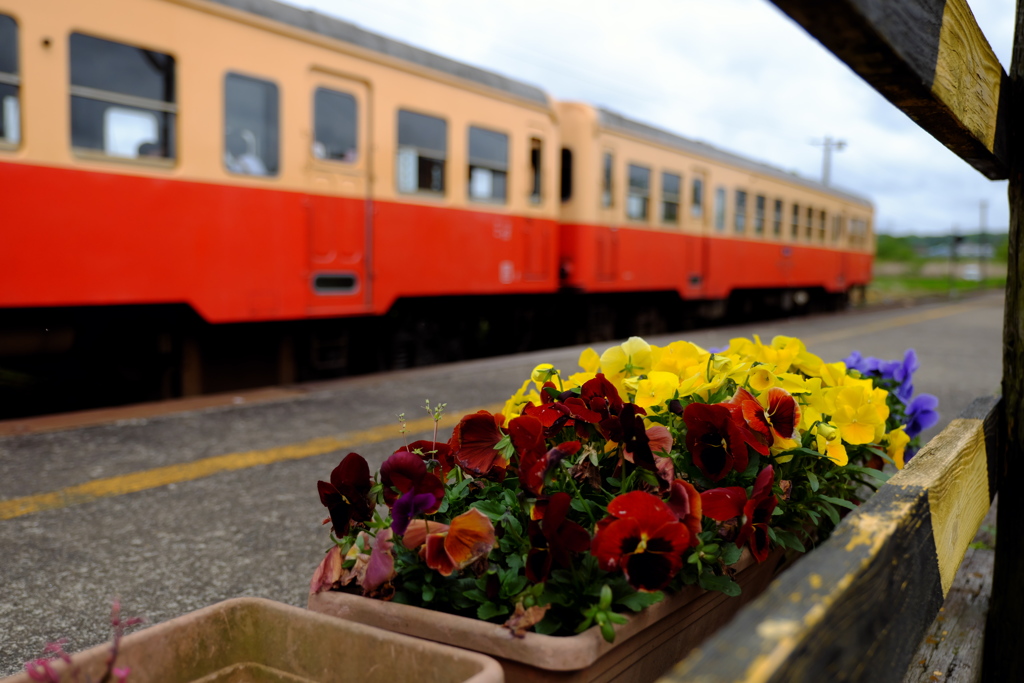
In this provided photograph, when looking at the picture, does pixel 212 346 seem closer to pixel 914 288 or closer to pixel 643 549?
pixel 643 549

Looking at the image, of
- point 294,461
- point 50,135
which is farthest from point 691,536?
point 50,135

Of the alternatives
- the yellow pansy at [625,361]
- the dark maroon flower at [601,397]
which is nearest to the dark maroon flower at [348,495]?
the dark maroon flower at [601,397]

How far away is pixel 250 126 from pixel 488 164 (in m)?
2.67

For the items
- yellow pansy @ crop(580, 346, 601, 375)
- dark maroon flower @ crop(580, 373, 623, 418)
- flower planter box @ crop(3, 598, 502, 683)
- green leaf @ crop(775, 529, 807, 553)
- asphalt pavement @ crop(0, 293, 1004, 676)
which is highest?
yellow pansy @ crop(580, 346, 601, 375)

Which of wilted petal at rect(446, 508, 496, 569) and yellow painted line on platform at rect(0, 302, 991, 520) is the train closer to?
yellow painted line on platform at rect(0, 302, 991, 520)

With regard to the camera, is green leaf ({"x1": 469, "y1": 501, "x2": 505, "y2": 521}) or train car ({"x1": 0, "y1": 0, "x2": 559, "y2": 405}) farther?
train car ({"x1": 0, "y1": 0, "x2": 559, "y2": 405})

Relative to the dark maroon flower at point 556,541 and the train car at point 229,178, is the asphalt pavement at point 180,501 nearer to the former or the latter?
the train car at point 229,178

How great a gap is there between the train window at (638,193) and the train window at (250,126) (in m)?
5.38

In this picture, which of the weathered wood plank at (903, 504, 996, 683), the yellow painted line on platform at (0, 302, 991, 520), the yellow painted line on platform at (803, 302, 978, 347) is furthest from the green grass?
the weathered wood plank at (903, 504, 996, 683)

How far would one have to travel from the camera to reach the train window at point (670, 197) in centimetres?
1145

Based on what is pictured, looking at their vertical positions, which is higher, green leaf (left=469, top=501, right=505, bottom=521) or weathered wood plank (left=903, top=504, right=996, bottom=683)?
green leaf (left=469, top=501, right=505, bottom=521)

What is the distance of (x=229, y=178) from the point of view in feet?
19.2

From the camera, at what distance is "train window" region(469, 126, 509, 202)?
798 centimetres

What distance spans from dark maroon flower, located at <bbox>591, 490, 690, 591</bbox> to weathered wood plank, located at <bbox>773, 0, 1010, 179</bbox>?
0.64m
